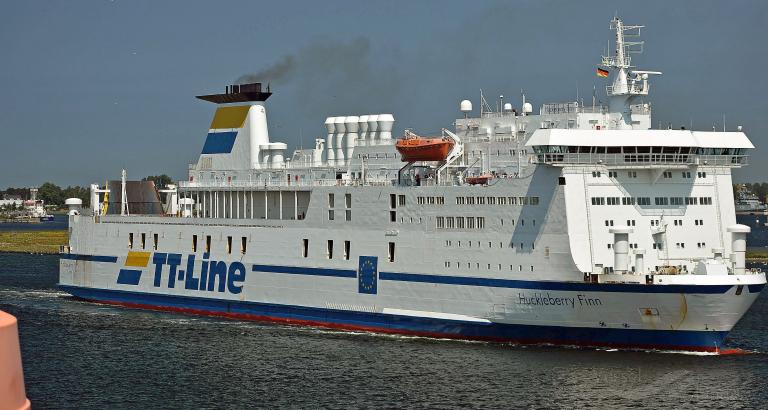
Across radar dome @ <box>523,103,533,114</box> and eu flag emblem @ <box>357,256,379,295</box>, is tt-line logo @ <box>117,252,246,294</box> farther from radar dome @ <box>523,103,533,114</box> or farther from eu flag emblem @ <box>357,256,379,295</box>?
radar dome @ <box>523,103,533,114</box>

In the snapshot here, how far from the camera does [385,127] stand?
32.2 meters

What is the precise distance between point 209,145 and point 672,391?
23.1 metres

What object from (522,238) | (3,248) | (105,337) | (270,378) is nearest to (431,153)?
(522,238)

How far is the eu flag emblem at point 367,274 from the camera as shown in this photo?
94.5 ft

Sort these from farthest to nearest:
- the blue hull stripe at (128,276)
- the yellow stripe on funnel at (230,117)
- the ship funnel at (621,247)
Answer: the yellow stripe on funnel at (230,117), the blue hull stripe at (128,276), the ship funnel at (621,247)

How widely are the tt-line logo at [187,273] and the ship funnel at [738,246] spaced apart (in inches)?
630

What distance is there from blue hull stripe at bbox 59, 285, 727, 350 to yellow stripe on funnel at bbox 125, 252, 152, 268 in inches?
44.8

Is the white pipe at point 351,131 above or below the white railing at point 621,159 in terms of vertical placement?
above

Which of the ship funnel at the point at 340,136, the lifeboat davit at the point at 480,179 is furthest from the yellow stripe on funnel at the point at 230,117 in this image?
the lifeboat davit at the point at 480,179

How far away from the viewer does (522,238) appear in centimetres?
2561

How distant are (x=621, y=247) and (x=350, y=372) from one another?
747 cm

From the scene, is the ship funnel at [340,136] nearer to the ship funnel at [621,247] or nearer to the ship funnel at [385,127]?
the ship funnel at [385,127]

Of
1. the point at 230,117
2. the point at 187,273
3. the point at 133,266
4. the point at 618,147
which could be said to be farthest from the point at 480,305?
the point at 133,266

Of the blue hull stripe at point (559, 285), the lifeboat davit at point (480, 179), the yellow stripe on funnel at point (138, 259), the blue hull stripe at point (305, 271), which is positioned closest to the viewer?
the blue hull stripe at point (559, 285)
